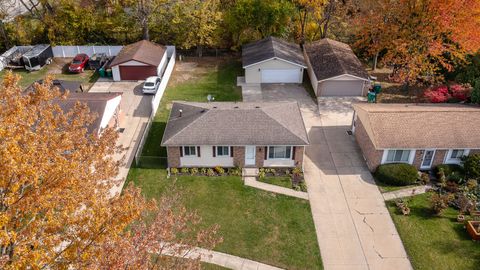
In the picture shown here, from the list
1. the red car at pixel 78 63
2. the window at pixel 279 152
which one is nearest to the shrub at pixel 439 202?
the window at pixel 279 152

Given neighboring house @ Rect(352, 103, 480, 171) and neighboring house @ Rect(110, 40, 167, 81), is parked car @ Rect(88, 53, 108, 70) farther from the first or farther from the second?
neighboring house @ Rect(352, 103, 480, 171)

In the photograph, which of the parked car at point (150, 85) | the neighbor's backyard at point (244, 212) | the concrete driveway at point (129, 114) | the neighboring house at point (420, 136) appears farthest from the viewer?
the parked car at point (150, 85)

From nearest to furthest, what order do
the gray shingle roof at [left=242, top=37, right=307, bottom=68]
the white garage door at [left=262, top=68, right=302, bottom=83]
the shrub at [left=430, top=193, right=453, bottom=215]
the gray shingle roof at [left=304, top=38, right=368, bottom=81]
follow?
the shrub at [left=430, top=193, right=453, bottom=215], the gray shingle roof at [left=304, top=38, right=368, bottom=81], the gray shingle roof at [left=242, top=37, right=307, bottom=68], the white garage door at [left=262, top=68, right=302, bottom=83]

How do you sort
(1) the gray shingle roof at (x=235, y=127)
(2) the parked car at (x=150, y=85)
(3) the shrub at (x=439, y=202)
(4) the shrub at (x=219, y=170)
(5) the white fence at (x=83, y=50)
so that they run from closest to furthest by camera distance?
1. (3) the shrub at (x=439, y=202)
2. (1) the gray shingle roof at (x=235, y=127)
3. (4) the shrub at (x=219, y=170)
4. (2) the parked car at (x=150, y=85)
5. (5) the white fence at (x=83, y=50)

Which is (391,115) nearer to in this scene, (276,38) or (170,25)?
(276,38)

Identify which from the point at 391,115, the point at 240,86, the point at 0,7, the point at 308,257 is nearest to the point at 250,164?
the point at 308,257

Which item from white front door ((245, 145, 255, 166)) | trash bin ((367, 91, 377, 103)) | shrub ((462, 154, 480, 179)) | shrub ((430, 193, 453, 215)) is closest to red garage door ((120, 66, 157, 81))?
white front door ((245, 145, 255, 166))

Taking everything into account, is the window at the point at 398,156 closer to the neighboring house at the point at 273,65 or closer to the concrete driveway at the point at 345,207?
the concrete driveway at the point at 345,207
